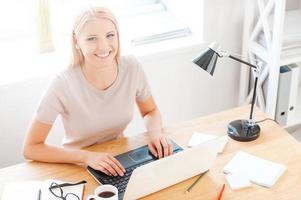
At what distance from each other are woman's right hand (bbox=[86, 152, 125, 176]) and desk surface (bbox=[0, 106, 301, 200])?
0.14 feet

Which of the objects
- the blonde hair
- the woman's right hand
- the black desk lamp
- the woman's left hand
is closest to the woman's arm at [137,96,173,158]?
the woman's left hand

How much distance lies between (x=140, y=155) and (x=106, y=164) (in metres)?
0.15

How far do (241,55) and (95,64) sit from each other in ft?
3.38

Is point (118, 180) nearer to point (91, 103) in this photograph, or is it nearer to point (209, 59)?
point (91, 103)

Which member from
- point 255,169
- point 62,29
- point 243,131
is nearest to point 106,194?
point 255,169

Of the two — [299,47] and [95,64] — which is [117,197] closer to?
[95,64]

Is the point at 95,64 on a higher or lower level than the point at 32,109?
higher

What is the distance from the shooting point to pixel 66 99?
1704 mm

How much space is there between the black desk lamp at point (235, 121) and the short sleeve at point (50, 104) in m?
0.52

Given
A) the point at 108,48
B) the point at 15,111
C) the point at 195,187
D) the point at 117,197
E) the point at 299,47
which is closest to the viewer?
the point at 117,197

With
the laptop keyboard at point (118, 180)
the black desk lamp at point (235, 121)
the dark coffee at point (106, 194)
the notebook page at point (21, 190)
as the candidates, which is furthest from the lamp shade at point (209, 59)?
the notebook page at point (21, 190)

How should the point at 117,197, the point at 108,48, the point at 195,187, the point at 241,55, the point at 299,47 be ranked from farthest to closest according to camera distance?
the point at 241,55
the point at 299,47
the point at 108,48
the point at 195,187
the point at 117,197

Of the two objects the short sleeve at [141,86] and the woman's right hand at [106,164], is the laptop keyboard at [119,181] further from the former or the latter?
the short sleeve at [141,86]

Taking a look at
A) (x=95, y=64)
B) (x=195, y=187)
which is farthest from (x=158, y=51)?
(x=195, y=187)
